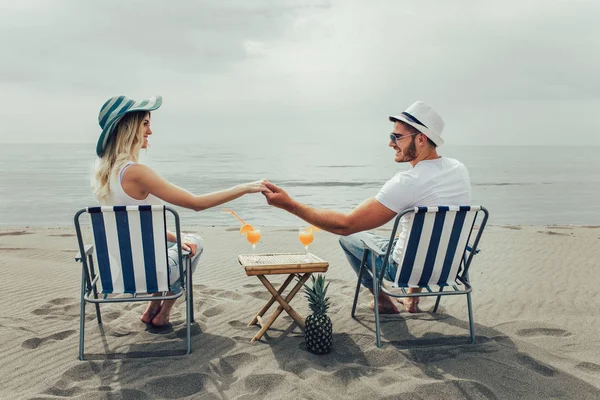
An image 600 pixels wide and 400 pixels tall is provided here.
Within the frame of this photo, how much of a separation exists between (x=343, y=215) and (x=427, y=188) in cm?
66

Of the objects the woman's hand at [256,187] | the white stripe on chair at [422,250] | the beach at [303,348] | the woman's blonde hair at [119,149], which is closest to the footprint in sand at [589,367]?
the beach at [303,348]

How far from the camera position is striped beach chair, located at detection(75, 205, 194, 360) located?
11.9ft

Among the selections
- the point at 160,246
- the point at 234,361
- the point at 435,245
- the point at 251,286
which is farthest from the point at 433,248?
the point at 251,286

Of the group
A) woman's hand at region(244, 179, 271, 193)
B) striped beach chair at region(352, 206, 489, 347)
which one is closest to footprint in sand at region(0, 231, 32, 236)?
woman's hand at region(244, 179, 271, 193)

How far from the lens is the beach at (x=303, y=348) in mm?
3318

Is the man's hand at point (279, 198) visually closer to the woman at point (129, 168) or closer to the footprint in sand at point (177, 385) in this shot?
the woman at point (129, 168)

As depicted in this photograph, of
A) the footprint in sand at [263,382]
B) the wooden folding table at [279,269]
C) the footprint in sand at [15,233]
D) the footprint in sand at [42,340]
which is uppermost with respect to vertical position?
the wooden folding table at [279,269]

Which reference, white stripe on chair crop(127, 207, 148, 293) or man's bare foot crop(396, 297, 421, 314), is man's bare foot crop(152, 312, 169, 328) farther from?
man's bare foot crop(396, 297, 421, 314)

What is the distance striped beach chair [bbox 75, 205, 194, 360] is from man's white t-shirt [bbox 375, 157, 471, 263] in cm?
154

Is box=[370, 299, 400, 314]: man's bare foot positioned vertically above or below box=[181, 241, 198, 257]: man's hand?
below

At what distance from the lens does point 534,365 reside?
3.68 meters

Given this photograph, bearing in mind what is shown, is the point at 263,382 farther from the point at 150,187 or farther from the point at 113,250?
the point at 150,187

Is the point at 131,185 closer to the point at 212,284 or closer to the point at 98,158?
the point at 98,158

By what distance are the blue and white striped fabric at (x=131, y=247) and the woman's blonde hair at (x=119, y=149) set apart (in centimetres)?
42
